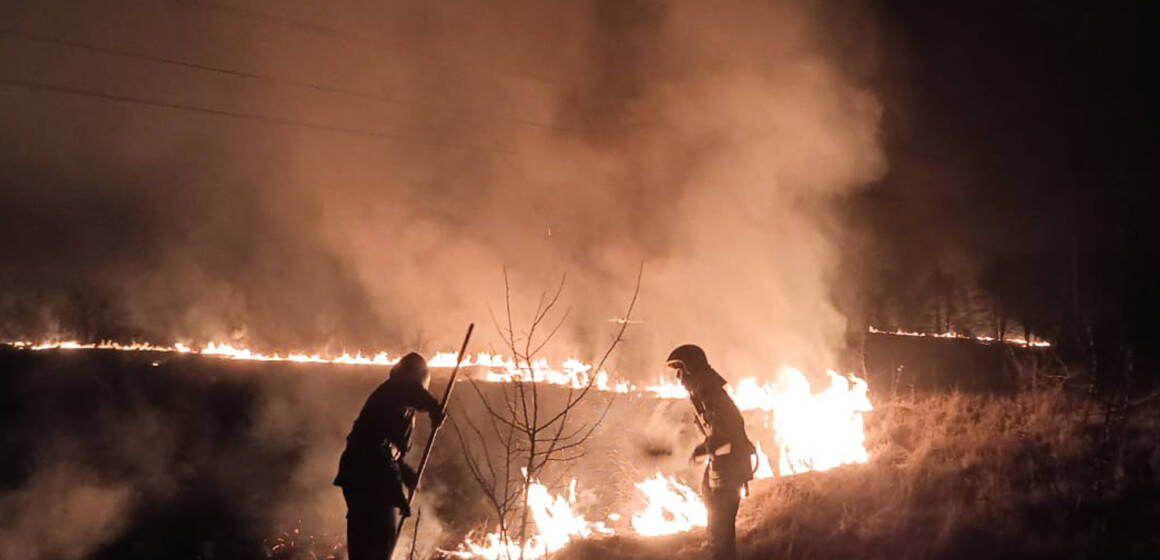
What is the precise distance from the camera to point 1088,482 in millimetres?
6191

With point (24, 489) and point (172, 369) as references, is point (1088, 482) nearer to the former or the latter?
point (24, 489)

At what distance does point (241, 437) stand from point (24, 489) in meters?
4.86

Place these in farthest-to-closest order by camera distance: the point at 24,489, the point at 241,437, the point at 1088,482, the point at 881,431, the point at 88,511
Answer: the point at 241,437 < the point at 24,489 < the point at 88,511 < the point at 881,431 < the point at 1088,482

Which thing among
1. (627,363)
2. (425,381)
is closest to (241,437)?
(627,363)

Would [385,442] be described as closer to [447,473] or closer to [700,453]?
[700,453]

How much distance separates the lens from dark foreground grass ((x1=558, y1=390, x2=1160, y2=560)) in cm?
563

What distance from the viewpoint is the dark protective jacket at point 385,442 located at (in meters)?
5.17

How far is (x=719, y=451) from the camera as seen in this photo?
5.35m

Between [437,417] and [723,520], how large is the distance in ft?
8.12

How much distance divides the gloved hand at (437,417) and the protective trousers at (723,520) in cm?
228

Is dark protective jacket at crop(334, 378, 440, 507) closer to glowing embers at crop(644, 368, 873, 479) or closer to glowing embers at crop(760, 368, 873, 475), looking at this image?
glowing embers at crop(644, 368, 873, 479)

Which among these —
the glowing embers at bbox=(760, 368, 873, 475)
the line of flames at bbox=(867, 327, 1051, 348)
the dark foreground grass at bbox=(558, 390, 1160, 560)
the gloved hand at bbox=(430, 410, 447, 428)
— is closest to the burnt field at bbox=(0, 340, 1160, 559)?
the dark foreground grass at bbox=(558, 390, 1160, 560)

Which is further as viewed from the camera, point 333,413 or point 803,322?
point 333,413

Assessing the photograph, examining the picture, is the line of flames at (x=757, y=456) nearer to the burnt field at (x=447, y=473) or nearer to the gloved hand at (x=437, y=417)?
the burnt field at (x=447, y=473)
